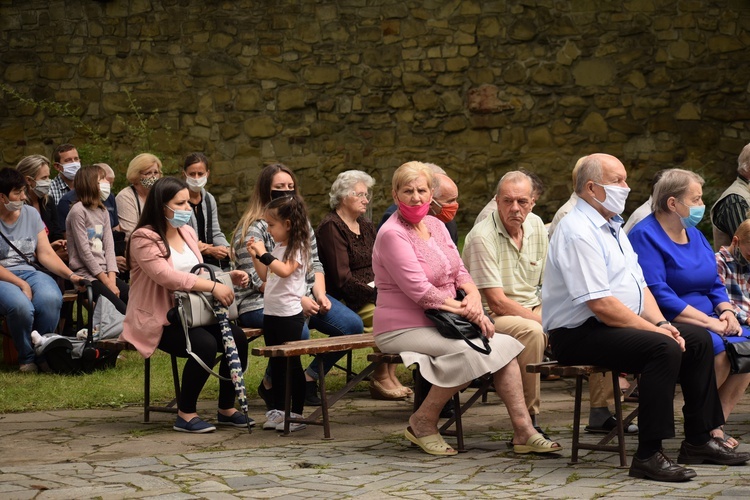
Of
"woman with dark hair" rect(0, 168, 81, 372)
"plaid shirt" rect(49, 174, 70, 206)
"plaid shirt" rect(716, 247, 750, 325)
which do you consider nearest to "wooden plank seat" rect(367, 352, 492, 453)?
"plaid shirt" rect(716, 247, 750, 325)

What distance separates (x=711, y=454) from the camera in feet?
17.7

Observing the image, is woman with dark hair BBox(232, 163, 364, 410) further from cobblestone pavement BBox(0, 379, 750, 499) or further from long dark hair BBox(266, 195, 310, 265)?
cobblestone pavement BBox(0, 379, 750, 499)

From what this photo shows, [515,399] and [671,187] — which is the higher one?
[671,187]

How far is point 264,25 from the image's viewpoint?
1515 centimetres

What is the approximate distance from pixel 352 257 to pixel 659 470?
9.59 ft

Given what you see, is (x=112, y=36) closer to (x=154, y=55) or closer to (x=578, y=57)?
(x=154, y=55)

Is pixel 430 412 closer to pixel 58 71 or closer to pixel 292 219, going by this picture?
pixel 292 219

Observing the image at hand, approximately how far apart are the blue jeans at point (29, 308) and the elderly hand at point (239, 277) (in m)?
2.12

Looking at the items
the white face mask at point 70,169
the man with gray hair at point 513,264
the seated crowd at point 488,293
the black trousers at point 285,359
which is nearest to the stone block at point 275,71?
the white face mask at point 70,169

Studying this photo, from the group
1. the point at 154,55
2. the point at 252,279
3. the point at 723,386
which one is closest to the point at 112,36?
the point at 154,55

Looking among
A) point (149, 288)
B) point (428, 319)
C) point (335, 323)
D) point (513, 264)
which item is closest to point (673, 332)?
point (428, 319)

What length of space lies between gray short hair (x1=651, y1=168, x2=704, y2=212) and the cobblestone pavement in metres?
1.24

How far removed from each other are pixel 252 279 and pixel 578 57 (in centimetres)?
897

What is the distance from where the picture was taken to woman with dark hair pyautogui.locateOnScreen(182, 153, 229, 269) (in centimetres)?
902
